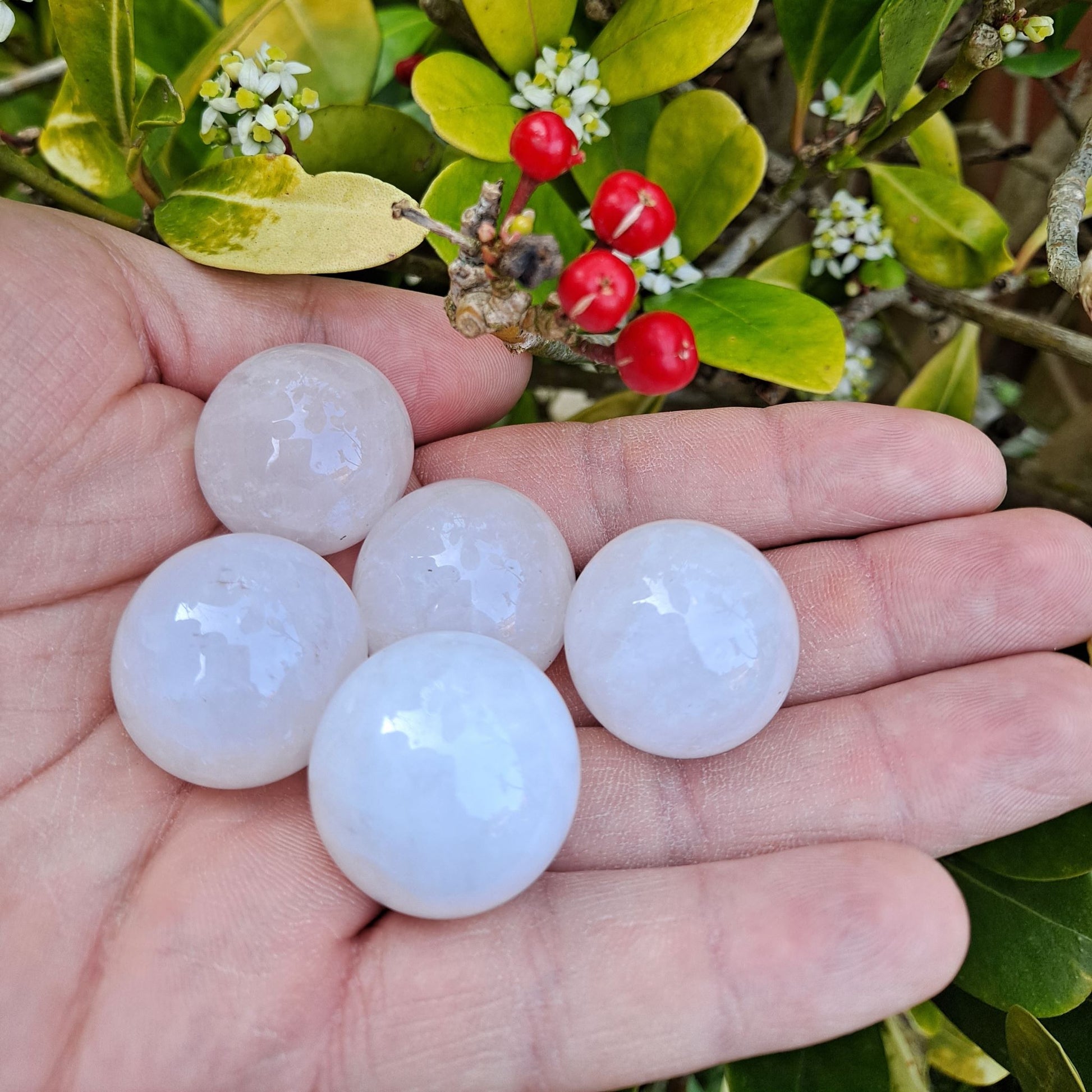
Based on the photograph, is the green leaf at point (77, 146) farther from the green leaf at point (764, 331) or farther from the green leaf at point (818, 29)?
the green leaf at point (818, 29)

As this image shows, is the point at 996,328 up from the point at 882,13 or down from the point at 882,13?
down

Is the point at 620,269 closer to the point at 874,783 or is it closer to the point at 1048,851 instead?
the point at 874,783

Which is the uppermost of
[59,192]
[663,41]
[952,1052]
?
[663,41]

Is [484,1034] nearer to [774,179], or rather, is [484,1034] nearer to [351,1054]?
[351,1054]

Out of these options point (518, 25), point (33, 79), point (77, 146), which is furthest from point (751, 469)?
point (33, 79)

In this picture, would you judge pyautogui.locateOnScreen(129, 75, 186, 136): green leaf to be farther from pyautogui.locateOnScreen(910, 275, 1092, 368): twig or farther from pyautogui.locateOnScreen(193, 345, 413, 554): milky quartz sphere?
pyautogui.locateOnScreen(910, 275, 1092, 368): twig

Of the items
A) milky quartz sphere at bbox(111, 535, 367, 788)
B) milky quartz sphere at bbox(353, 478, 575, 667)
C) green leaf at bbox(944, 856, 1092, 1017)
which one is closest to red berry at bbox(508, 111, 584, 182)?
milky quartz sphere at bbox(353, 478, 575, 667)

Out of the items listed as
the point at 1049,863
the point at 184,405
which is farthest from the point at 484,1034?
the point at 184,405
